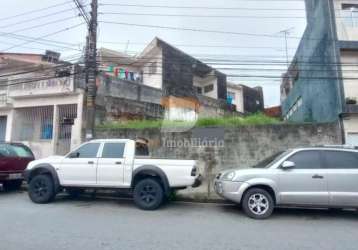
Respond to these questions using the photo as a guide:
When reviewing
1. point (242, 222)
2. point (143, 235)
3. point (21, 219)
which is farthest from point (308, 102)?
point (21, 219)

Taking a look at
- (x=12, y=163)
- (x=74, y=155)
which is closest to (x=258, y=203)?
(x=74, y=155)

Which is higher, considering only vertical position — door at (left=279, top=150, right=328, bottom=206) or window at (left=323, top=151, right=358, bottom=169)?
window at (left=323, top=151, right=358, bottom=169)

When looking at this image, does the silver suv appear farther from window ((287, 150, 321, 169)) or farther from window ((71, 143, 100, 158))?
window ((71, 143, 100, 158))

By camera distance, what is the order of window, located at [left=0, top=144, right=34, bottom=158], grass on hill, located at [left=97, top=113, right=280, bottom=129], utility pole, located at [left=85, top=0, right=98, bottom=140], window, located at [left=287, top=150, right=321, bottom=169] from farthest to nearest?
grass on hill, located at [left=97, top=113, right=280, bottom=129] → utility pole, located at [left=85, top=0, right=98, bottom=140] → window, located at [left=0, top=144, right=34, bottom=158] → window, located at [left=287, top=150, right=321, bottom=169]

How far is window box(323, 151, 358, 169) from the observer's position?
6.62 meters

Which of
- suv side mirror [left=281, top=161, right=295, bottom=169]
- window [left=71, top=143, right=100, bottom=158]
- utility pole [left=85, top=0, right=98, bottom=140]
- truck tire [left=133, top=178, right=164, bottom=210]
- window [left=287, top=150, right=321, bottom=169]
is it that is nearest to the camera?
suv side mirror [left=281, top=161, right=295, bottom=169]

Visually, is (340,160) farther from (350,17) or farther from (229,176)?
(350,17)

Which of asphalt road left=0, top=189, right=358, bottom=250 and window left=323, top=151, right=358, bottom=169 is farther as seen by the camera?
window left=323, top=151, right=358, bottom=169

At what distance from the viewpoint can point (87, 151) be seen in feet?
26.0

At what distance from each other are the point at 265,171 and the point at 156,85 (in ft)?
48.1

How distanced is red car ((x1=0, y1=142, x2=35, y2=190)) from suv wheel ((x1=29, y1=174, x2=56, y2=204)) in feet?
5.69

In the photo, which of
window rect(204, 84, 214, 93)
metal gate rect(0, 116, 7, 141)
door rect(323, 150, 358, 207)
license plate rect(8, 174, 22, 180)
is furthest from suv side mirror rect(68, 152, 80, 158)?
window rect(204, 84, 214, 93)

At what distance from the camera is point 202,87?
26609 mm

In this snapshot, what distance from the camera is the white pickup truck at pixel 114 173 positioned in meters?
7.20
